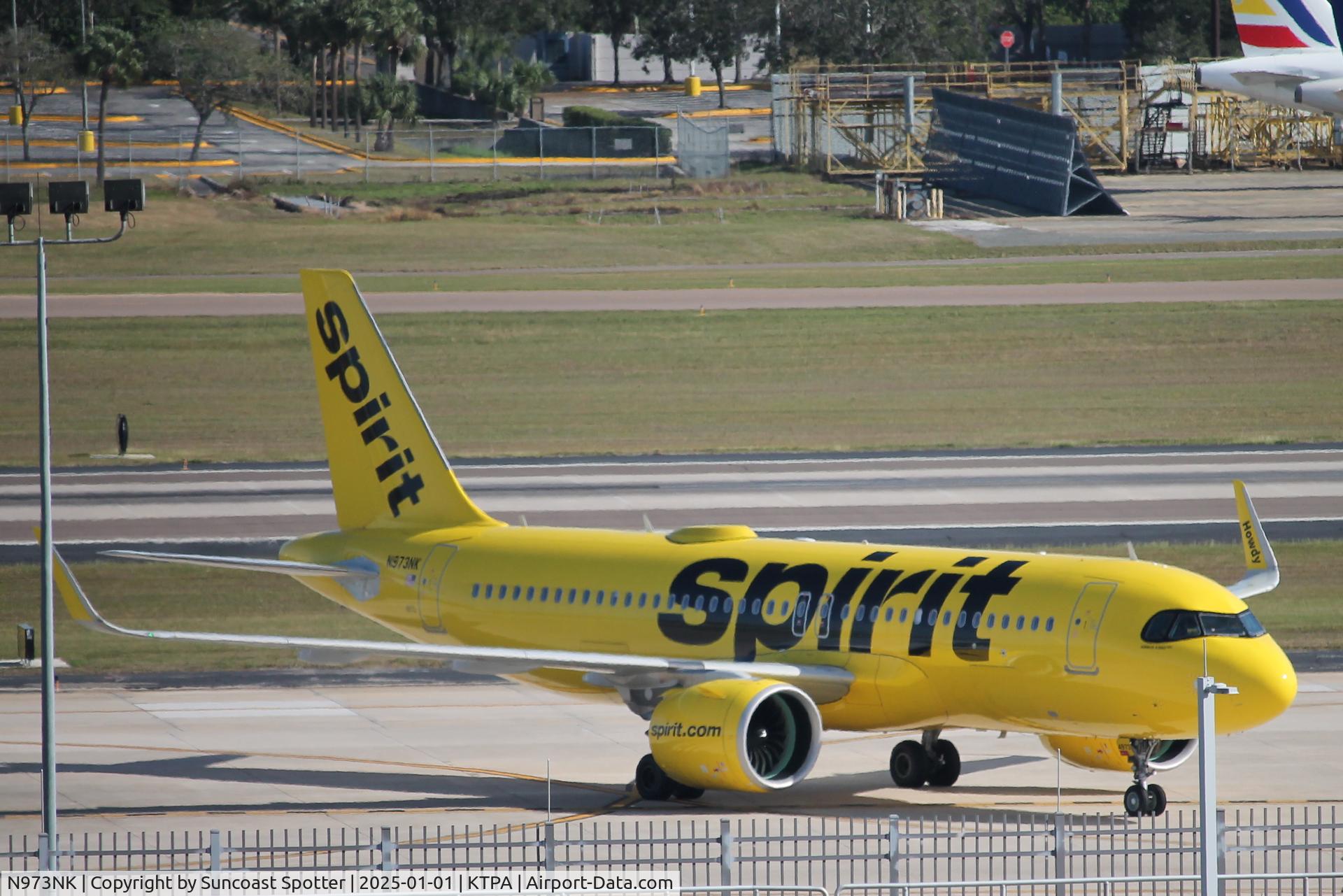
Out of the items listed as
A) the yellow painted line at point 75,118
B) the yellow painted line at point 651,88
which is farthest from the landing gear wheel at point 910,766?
the yellow painted line at point 651,88

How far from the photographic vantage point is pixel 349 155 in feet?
431

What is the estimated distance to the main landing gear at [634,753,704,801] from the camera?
3025 cm

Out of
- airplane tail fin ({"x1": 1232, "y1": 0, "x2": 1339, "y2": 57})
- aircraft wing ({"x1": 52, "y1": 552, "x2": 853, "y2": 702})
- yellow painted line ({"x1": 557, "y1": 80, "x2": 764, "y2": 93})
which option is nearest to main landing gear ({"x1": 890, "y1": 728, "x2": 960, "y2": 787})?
aircraft wing ({"x1": 52, "y1": 552, "x2": 853, "y2": 702})

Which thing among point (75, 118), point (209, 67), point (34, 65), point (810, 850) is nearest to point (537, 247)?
point (209, 67)

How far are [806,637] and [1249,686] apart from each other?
23.2ft

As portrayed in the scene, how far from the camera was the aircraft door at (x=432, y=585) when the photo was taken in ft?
118

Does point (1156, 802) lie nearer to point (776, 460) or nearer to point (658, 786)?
point (658, 786)

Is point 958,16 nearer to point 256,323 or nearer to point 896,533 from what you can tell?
point 256,323

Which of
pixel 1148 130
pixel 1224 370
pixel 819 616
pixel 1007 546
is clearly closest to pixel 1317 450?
pixel 1224 370

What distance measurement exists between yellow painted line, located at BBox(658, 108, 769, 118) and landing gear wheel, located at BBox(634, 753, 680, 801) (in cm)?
13003

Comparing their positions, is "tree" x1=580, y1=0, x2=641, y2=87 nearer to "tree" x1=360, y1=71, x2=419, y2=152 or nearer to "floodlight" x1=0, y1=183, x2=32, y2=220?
"tree" x1=360, y1=71, x2=419, y2=152

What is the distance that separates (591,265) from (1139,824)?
74.8m

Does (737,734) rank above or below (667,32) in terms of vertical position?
below

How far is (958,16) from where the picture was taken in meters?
171
